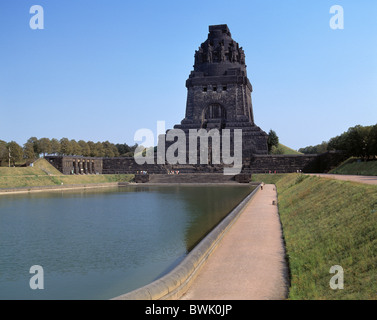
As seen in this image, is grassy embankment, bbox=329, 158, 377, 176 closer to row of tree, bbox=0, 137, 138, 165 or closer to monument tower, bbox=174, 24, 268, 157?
monument tower, bbox=174, 24, 268, 157

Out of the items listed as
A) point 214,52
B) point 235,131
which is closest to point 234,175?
point 235,131

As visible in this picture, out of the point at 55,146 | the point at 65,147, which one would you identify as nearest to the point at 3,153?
the point at 65,147

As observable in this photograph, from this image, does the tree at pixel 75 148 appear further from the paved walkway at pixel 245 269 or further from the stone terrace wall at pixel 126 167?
the paved walkway at pixel 245 269

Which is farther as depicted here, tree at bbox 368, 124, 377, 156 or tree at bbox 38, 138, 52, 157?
tree at bbox 38, 138, 52, 157

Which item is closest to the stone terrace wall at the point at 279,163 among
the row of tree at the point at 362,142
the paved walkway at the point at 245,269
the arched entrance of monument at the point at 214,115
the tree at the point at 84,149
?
the row of tree at the point at 362,142

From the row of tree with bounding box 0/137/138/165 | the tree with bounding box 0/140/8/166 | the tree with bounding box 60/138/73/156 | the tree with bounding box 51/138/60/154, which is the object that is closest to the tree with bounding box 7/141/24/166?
the row of tree with bounding box 0/137/138/165

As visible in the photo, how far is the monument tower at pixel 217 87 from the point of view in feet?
210

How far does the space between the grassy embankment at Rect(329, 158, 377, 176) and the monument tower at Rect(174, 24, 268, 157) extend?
18.6 metres

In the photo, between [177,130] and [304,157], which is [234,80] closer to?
[177,130]

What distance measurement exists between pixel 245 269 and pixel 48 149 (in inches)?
3403

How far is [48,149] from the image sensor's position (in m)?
88.1

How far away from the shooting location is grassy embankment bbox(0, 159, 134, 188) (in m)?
40.2

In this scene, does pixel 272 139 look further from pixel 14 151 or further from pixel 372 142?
pixel 14 151

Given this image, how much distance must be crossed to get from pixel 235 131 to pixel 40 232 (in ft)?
151
